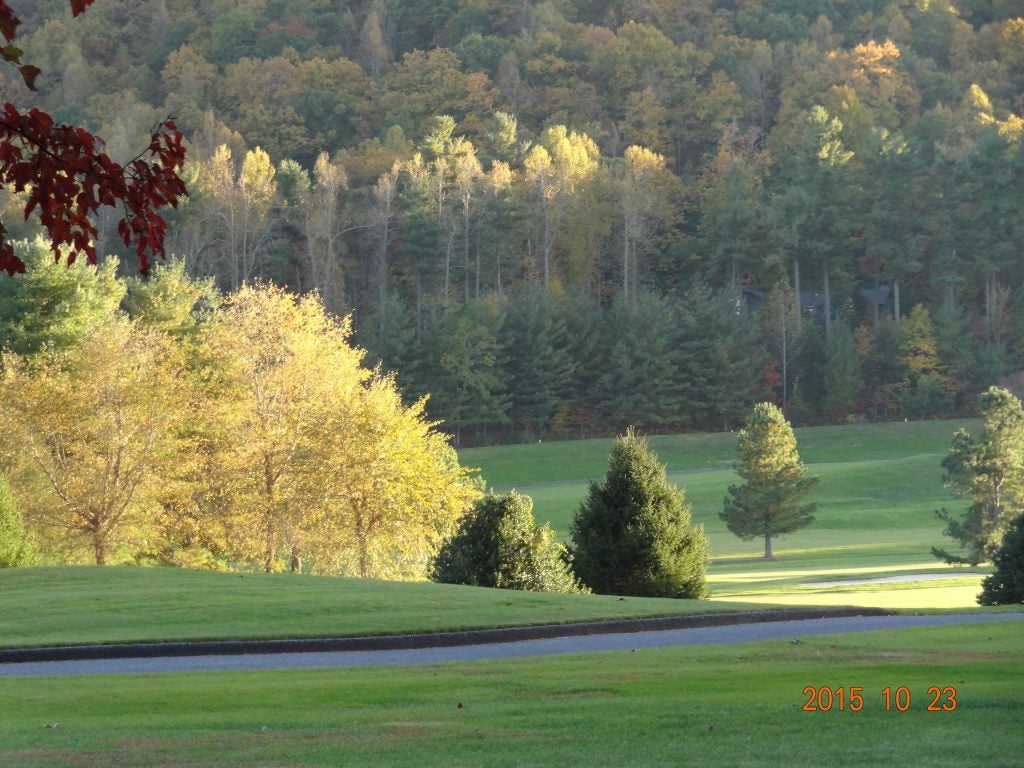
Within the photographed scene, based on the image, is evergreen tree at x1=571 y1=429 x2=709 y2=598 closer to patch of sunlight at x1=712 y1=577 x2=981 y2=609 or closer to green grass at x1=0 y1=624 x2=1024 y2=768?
patch of sunlight at x1=712 y1=577 x2=981 y2=609

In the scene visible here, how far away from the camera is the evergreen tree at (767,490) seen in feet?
168

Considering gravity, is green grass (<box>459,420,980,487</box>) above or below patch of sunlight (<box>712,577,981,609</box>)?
above

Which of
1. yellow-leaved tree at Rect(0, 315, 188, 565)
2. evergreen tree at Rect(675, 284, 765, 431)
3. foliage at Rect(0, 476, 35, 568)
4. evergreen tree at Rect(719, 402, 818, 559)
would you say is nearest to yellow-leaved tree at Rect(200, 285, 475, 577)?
yellow-leaved tree at Rect(0, 315, 188, 565)

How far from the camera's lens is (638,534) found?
26359 millimetres

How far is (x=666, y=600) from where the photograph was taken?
2327 centimetres

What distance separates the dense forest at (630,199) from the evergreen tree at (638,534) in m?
53.7

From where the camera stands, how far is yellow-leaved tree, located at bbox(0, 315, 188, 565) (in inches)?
1529

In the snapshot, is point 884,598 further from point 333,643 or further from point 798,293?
point 798,293

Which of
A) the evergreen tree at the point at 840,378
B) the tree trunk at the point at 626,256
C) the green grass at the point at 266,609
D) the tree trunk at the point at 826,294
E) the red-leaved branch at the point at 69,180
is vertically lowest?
the green grass at the point at 266,609

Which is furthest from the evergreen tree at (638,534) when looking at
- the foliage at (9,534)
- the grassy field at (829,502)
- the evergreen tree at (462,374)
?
the evergreen tree at (462,374)

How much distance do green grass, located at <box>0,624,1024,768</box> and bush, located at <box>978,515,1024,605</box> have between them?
10739 mm

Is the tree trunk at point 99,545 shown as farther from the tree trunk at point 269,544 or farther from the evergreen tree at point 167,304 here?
the evergreen tree at point 167,304

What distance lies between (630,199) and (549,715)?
84674mm

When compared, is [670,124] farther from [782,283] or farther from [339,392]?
[339,392]
